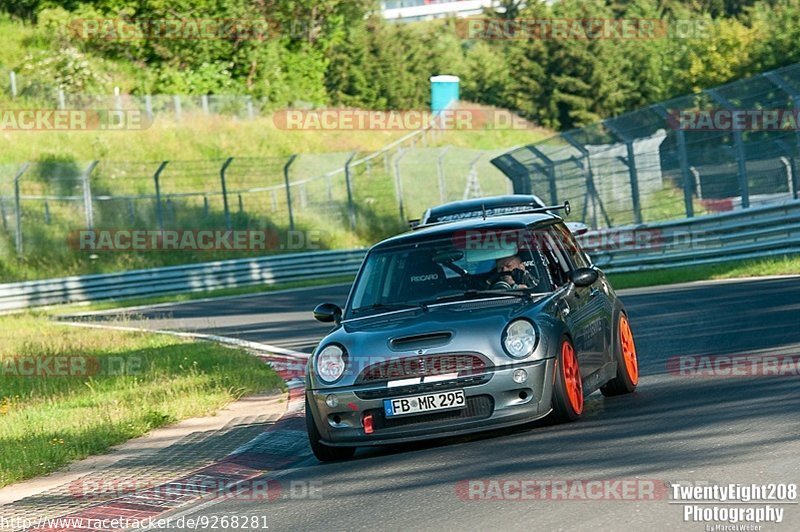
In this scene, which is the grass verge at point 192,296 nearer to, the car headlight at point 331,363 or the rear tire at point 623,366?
the rear tire at point 623,366

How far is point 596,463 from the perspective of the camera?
784 centimetres

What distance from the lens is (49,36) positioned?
5775cm

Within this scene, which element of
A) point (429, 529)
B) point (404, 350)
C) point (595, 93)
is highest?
point (595, 93)

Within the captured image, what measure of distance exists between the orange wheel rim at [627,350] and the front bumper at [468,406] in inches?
73.4

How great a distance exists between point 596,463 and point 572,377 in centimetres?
152

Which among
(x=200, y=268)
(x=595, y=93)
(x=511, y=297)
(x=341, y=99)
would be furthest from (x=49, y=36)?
(x=511, y=297)

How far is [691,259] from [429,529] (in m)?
18.1

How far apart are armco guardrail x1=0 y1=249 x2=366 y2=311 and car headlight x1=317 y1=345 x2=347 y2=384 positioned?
23.9m

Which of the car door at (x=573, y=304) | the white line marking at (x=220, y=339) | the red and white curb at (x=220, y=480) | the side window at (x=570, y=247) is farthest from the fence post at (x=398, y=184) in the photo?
the car door at (x=573, y=304)

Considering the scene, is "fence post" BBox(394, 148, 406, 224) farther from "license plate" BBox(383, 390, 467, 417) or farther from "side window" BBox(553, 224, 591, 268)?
"license plate" BBox(383, 390, 467, 417)

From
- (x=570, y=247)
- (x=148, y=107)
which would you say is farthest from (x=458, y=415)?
(x=148, y=107)

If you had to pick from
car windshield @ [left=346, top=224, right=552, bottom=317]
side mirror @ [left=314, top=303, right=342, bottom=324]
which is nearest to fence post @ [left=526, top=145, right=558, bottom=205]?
car windshield @ [left=346, top=224, right=552, bottom=317]

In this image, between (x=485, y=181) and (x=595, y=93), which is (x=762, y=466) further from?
(x=595, y=93)

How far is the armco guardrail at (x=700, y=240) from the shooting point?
876 inches
